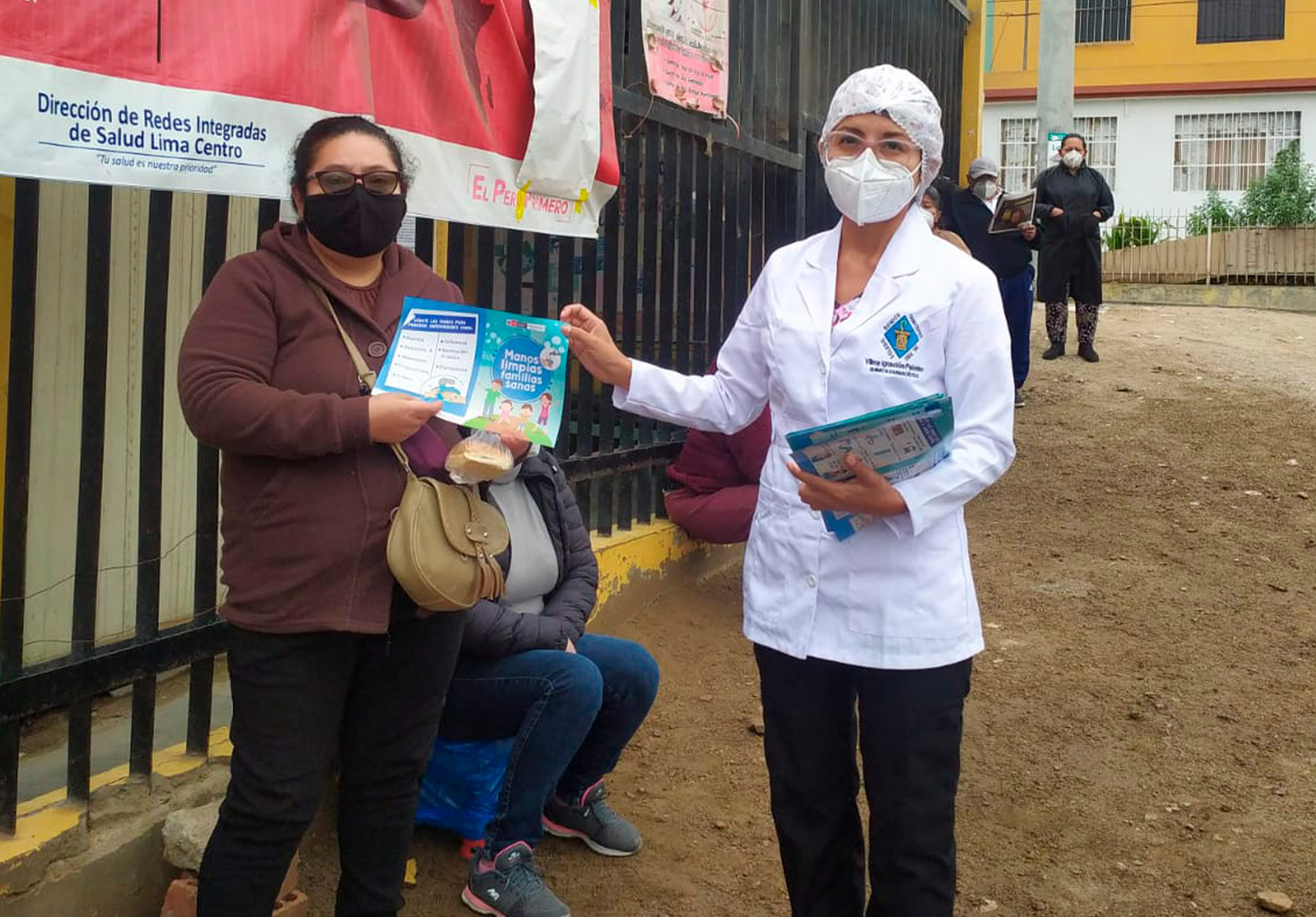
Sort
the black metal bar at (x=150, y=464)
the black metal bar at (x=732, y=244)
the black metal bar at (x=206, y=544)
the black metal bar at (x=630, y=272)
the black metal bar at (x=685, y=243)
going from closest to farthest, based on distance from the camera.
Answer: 1. the black metal bar at (x=150, y=464)
2. the black metal bar at (x=206, y=544)
3. the black metal bar at (x=630, y=272)
4. the black metal bar at (x=685, y=243)
5. the black metal bar at (x=732, y=244)

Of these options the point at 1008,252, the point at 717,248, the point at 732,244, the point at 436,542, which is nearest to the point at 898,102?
the point at 436,542

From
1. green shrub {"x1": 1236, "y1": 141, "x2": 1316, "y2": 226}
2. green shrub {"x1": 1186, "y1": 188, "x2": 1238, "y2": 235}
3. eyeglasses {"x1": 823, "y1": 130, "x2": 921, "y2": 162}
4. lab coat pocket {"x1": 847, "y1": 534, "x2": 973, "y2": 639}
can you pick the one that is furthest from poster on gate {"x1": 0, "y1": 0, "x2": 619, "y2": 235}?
green shrub {"x1": 1236, "y1": 141, "x2": 1316, "y2": 226}

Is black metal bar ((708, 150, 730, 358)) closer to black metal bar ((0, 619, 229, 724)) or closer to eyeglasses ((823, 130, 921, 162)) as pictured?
eyeglasses ((823, 130, 921, 162))

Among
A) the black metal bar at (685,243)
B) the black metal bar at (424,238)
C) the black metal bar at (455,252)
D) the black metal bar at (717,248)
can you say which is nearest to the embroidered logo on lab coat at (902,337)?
the black metal bar at (424,238)

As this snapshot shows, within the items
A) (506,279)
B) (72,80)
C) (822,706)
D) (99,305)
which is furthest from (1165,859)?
(72,80)

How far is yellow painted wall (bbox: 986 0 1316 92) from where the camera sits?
2420 cm

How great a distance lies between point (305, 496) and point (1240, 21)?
1054 inches

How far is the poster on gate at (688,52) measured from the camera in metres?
4.95

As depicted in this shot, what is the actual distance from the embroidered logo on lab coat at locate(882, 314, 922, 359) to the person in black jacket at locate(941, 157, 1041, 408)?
22.0 ft

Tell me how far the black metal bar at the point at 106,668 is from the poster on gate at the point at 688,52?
9.44 feet

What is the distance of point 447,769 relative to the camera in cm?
338

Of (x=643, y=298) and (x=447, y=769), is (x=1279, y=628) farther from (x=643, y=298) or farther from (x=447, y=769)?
(x=447, y=769)

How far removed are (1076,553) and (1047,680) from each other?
5.39 feet

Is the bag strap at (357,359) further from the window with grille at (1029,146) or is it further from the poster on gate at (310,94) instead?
the window with grille at (1029,146)
